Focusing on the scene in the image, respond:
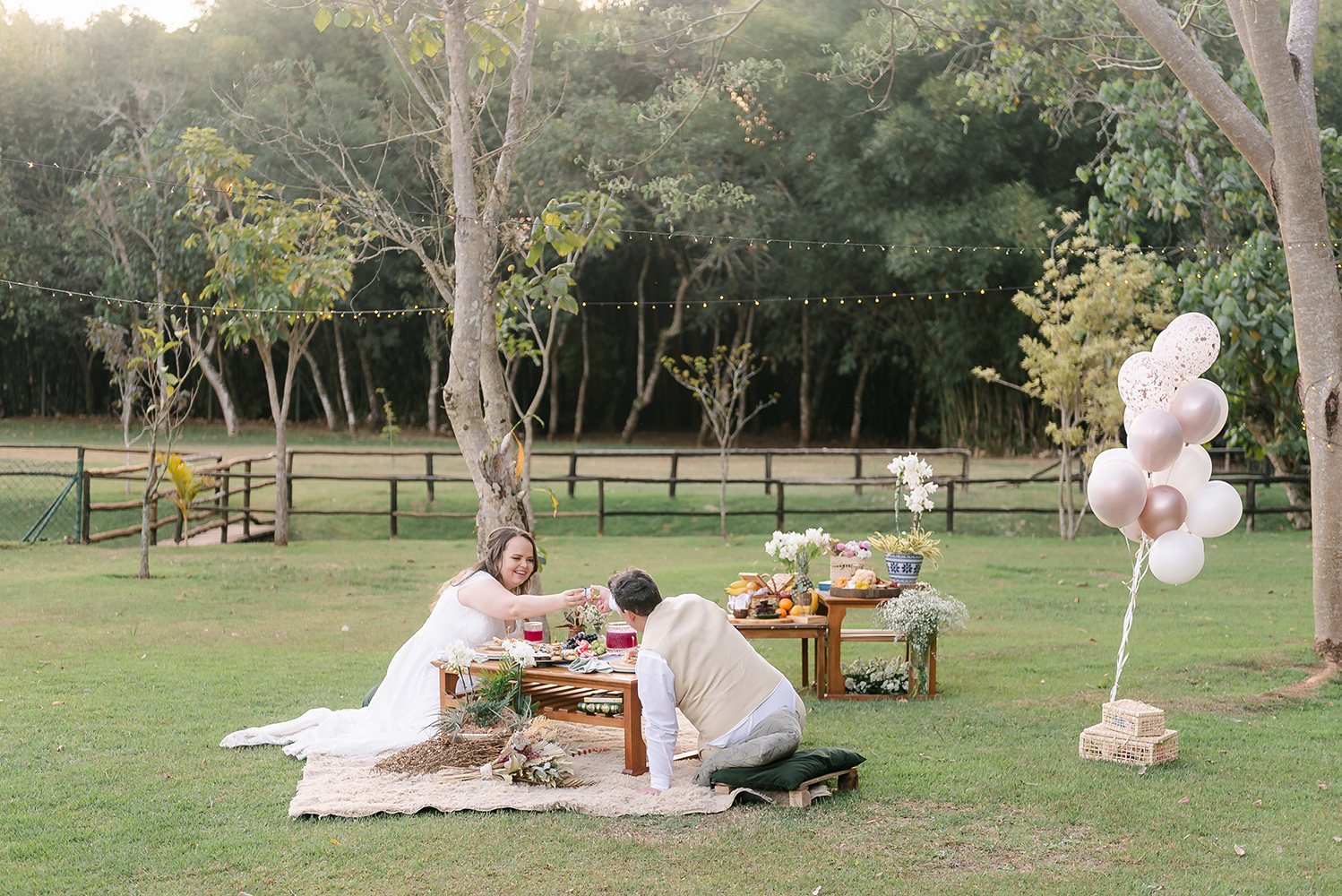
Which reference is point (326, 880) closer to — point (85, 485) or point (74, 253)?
point (85, 485)

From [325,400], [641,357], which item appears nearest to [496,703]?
[641,357]

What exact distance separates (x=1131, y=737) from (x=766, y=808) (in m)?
1.79

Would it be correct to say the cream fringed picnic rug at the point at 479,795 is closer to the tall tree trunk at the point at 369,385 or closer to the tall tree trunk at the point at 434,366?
the tall tree trunk at the point at 434,366

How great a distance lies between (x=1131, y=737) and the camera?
535 cm

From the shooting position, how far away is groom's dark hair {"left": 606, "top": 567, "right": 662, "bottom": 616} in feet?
16.5

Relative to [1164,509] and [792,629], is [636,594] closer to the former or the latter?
[792,629]

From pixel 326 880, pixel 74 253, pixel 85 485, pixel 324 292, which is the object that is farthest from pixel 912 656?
pixel 74 253

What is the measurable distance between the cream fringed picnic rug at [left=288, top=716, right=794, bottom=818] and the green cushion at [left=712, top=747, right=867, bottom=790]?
7cm

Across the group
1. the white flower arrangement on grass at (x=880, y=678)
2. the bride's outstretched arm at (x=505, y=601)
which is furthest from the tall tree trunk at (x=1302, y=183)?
the bride's outstretched arm at (x=505, y=601)

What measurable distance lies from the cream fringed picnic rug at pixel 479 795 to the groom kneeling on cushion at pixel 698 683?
0.46 feet

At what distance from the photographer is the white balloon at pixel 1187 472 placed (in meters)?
5.77

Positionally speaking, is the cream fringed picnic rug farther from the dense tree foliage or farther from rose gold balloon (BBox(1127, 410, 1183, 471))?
the dense tree foliage

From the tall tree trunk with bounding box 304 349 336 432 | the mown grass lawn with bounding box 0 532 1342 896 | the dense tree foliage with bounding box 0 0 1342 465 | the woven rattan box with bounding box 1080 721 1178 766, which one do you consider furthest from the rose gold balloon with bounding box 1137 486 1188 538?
the tall tree trunk with bounding box 304 349 336 432

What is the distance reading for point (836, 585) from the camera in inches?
267
